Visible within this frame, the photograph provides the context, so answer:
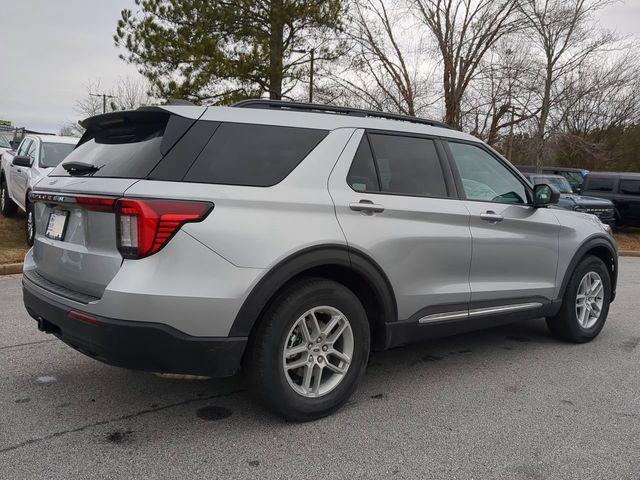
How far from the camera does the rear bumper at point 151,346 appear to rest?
269 cm

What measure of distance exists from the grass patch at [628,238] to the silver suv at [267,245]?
42.1ft

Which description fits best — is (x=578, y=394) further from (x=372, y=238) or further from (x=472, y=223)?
(x=372, y=238)

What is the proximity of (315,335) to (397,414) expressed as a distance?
2.42 ft

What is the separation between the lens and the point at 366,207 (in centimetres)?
334

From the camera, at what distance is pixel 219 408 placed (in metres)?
3.40

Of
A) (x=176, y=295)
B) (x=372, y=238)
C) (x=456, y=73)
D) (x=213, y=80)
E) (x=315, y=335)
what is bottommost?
(x=315, y=335)

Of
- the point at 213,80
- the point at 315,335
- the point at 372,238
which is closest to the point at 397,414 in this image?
the point at 315,335

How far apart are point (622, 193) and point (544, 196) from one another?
1415 cm

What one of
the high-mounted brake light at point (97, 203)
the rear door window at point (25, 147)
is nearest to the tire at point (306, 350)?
the high-mounted brake light at point (97, 203)

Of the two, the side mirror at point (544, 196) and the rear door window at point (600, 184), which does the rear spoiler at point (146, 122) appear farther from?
the rear door window at point (600, 184)

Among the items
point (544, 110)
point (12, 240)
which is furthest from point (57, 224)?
point (544, 110)

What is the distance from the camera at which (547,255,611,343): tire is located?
4922mm

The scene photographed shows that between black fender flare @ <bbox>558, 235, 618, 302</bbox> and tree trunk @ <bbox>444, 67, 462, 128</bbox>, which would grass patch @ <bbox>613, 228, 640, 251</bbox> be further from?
black fender flare @ <bbox>558, 235, 618, 302</bbox>

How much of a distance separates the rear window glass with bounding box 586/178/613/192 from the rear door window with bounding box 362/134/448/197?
1530cm
